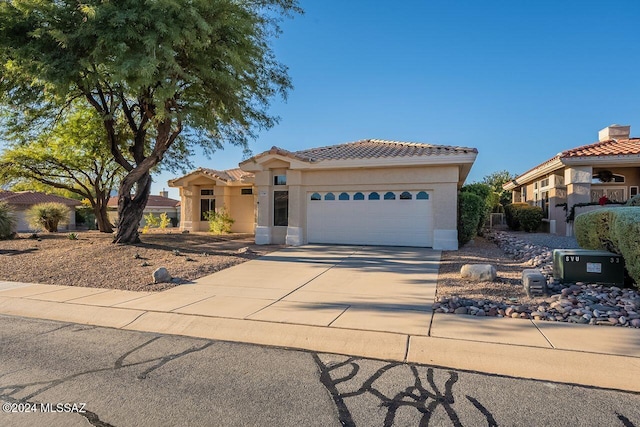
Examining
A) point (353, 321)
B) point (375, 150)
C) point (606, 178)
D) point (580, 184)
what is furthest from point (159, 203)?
point (353, 321)

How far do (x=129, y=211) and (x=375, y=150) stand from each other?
10276 mm

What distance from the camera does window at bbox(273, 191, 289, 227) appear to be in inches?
642

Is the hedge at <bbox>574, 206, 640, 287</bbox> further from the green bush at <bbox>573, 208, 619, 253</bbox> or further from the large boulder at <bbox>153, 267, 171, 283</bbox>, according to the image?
the large boulder at <bbox>153, 267, 171, 283</bbox>

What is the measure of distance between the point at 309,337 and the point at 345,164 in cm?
1062

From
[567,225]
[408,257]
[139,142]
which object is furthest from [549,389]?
[567,225]

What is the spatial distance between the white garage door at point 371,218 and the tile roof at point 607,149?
314 inches

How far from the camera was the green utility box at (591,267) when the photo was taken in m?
7.20

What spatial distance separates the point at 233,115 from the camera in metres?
13.8

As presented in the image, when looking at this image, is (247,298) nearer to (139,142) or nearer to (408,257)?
(408,257)

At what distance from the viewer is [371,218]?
15234 mm

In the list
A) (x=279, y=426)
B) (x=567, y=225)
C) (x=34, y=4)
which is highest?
(x=34, y=4)

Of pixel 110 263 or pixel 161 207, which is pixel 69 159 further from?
pixel 161 207

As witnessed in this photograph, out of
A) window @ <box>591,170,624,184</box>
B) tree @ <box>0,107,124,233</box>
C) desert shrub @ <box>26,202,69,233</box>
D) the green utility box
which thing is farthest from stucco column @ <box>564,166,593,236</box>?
desert shrub @ <box>26,202,69,233</box>

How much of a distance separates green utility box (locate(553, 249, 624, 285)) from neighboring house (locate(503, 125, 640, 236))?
10999 millimetres
